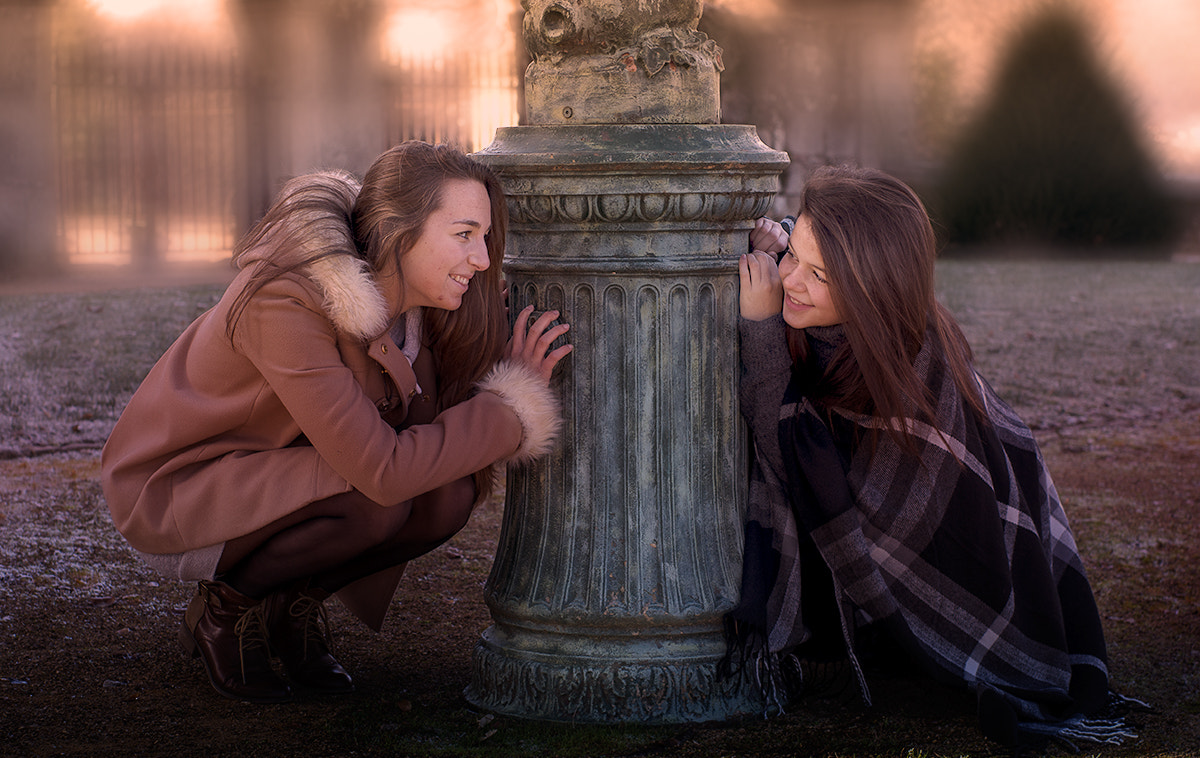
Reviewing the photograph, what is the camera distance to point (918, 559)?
7.38ft

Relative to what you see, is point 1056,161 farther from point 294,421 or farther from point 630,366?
point 294,421

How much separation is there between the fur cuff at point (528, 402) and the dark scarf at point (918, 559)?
416 millimetres

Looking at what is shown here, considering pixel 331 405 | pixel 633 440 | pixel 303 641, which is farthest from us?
pixel 303 641

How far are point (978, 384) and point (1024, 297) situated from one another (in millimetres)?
7551

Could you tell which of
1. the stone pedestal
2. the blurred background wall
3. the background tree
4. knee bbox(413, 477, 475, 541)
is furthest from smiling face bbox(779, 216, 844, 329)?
the background tree

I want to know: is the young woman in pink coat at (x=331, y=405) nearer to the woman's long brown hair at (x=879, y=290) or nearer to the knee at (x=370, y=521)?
the knee at (x=370, y=521)

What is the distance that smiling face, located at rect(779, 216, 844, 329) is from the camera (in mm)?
2203

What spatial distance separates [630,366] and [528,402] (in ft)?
0.65

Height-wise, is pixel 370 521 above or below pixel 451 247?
below

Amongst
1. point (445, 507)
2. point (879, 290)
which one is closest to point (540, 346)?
point (445, 507)

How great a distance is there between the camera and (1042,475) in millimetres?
2424

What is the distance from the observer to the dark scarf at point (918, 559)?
2.23m

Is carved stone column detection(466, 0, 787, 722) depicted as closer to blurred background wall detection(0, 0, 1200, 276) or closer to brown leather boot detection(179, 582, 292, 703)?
brown leather boot detection(179, 582, 292, 703)

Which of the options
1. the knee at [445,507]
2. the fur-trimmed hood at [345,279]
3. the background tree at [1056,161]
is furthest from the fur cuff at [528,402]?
the background tree at [1056,161]
